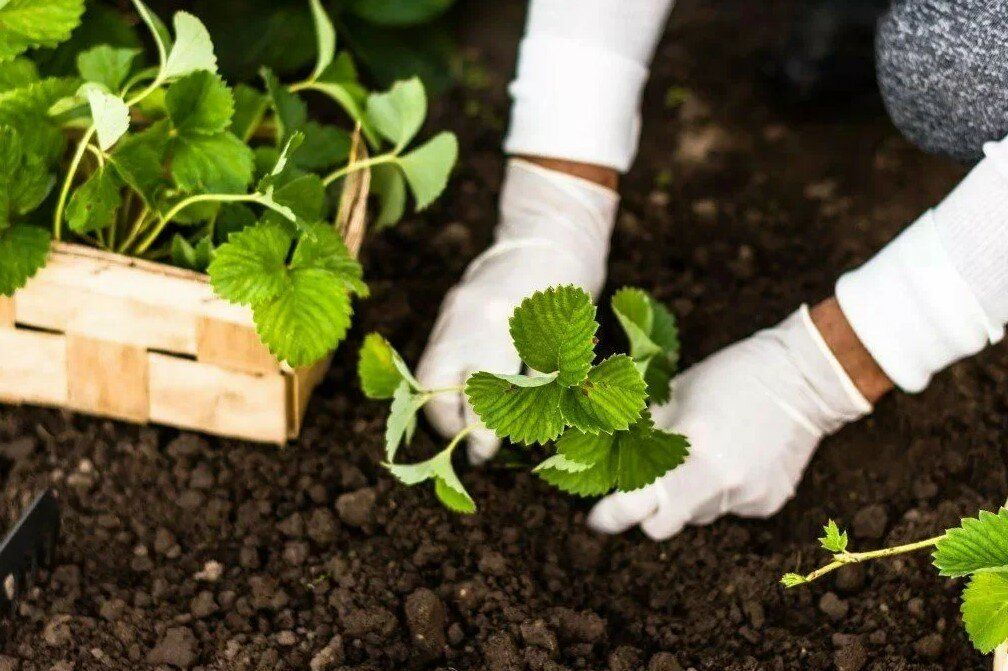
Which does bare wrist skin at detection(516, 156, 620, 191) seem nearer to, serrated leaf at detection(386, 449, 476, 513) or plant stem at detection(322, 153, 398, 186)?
plant stem at detection(322, 153, 398, 186)

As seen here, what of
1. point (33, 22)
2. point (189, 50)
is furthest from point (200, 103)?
point (33, 22)

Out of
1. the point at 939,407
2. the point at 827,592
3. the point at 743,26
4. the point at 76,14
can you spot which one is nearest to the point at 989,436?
the point at 939,407

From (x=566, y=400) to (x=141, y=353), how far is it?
18.3 inches

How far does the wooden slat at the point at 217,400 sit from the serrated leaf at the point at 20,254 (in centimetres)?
15

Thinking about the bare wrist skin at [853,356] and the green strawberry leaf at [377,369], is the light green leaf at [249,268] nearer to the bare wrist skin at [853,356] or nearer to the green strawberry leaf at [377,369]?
the green strawberry leaf at [377,369]

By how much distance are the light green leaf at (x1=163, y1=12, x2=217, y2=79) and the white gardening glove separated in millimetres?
406

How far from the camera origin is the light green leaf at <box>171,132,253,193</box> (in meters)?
1.12

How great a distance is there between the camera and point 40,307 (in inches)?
46.0

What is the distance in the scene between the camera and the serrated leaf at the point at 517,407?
3.31ft

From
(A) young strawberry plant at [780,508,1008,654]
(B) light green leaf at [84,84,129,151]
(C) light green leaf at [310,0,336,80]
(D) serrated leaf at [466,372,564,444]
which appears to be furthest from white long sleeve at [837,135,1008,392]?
(B) light green leaf at [84,84,129,151]

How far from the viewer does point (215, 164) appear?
1.13m

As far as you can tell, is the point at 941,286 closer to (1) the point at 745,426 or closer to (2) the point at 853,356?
(2) the point at 853,356

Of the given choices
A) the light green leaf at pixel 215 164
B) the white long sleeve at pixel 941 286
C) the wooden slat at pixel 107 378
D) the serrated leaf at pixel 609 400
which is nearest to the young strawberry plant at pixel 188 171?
the light green leaf at pixel 215 164

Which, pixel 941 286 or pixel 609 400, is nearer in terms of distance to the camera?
pixel 609 400
